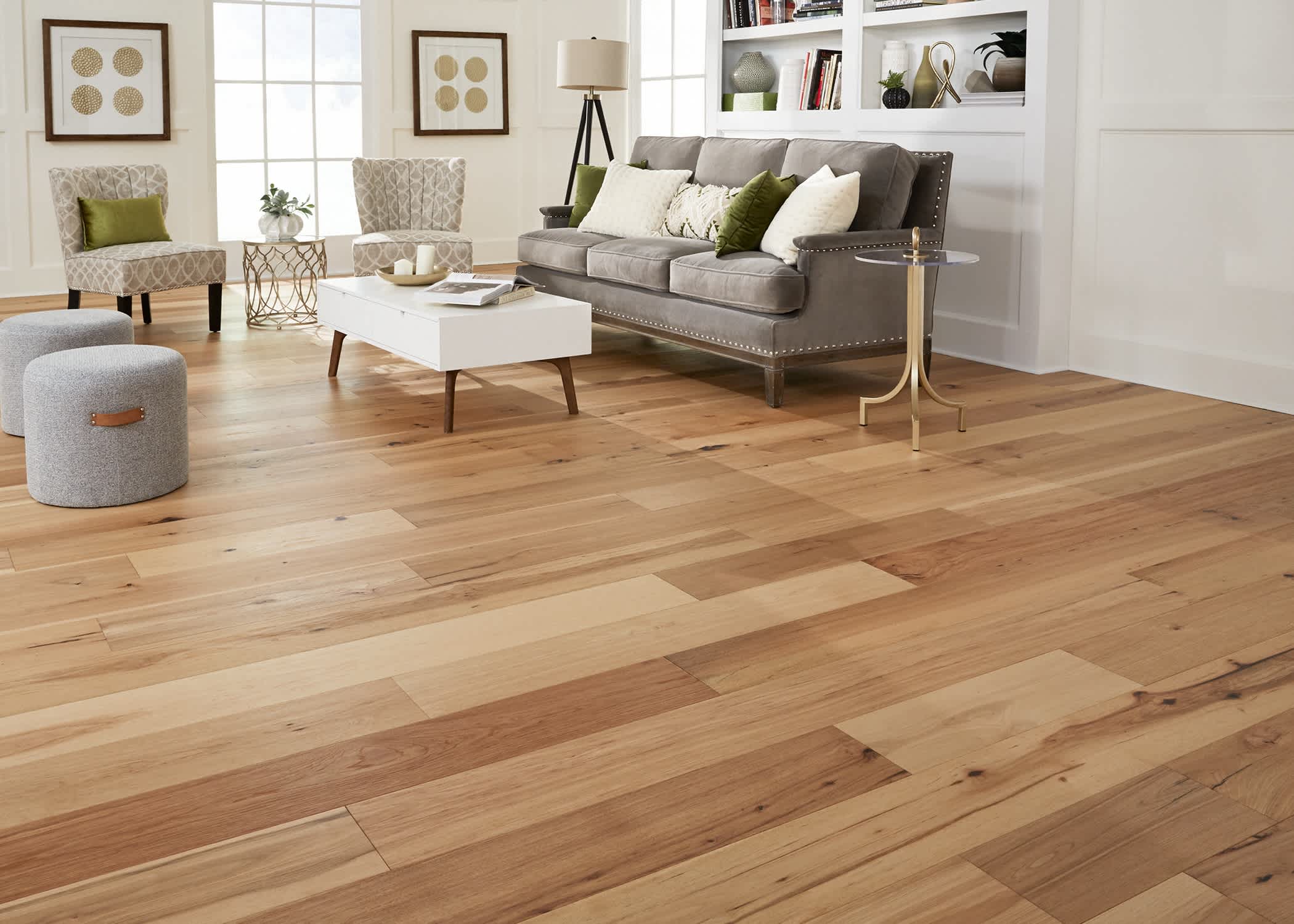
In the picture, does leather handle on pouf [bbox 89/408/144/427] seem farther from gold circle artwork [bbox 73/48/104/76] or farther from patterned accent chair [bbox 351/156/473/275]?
gold circle artwork [bbox 73/48/104/76]

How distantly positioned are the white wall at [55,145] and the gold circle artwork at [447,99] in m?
1.60

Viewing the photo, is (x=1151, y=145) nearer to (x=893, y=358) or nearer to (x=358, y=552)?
(x=893, y=358)

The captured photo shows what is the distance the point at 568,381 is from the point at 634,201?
1.77 meters

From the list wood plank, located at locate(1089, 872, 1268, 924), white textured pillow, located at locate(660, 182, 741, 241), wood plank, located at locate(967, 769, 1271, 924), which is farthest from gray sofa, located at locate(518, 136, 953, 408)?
wood plank, located at locate(1089, 872, 1268, 924)

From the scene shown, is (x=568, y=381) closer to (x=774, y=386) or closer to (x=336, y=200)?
(x=774, y=386)

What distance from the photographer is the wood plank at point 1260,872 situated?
173 centimetres

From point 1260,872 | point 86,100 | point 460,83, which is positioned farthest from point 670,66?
point 1260,872

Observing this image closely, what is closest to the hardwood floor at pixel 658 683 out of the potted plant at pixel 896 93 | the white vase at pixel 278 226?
the potted plant at pixel 896 93

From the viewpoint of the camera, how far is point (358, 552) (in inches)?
125

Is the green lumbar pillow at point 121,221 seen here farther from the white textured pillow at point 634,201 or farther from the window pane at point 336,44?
the window pane at point 336,44

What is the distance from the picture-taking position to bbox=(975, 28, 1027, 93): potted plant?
541 centimetres

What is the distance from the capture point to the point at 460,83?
8.93m

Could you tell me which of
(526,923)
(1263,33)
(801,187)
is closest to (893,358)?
(801,187)

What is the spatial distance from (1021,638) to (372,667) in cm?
135
